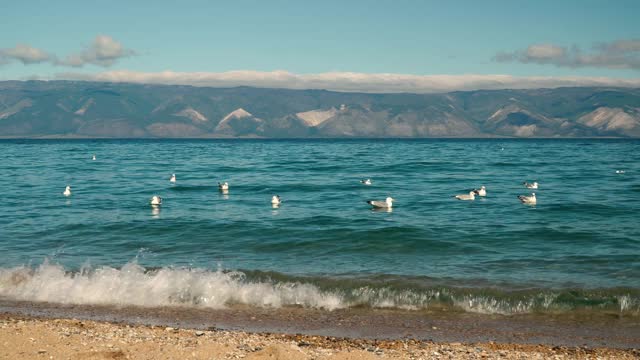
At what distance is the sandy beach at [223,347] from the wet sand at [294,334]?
0.02m

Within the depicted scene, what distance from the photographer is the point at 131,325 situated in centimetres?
1457

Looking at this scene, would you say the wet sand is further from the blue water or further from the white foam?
the blue water

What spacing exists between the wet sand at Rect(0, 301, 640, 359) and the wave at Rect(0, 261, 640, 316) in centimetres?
55

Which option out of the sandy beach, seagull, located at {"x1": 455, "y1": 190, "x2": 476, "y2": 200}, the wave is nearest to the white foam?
the wave

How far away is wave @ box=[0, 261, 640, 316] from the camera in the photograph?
16.6 metres

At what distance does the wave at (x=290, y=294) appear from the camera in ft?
54.5

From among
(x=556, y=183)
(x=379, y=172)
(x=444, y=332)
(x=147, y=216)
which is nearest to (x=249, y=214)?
(x=147, y=216)

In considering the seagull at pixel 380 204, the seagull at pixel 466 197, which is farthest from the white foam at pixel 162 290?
the seagull at pixel 466 197

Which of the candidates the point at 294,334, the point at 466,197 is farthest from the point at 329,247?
the point at 466,197

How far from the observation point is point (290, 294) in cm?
1748

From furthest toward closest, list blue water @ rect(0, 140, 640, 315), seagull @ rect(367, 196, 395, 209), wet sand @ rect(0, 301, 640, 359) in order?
seagull @ rect(367, 196, 395, 209) → blue water @ rect(0, 140, 640, 315) → wet sand @ rect(0, 301, 640, 359)

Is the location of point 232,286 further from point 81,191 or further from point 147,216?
point 81,191

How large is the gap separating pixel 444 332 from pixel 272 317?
3926mm

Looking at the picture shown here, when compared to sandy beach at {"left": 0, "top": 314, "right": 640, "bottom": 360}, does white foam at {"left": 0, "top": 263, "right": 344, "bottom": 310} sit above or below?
below
